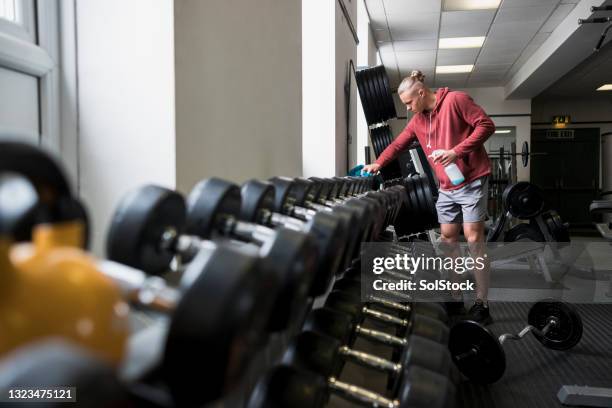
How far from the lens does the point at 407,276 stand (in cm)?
167

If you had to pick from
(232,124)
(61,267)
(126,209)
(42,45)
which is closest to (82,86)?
(42,45)

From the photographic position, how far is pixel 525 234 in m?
3.85

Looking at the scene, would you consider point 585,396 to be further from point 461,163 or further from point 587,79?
point 587,79

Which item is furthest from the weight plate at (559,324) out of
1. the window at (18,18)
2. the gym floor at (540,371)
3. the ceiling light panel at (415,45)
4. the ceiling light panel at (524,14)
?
the ceiling light panel at (415,45)

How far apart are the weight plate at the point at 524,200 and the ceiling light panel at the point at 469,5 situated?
2.09 meters

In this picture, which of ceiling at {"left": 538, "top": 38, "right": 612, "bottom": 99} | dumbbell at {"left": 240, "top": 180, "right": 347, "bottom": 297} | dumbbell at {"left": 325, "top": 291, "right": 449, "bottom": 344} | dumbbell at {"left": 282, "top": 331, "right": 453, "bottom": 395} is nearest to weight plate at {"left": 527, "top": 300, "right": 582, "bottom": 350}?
dumbbell at {"left": 325, "top": 291, "right": 449, "bottom": 344}

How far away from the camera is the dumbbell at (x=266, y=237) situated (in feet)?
1.49

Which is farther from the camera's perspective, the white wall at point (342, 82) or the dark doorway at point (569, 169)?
the dark doorway at point (569, 169)

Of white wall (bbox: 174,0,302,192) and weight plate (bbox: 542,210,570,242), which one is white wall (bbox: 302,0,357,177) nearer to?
white wall (bbox: 174,0,302,192)

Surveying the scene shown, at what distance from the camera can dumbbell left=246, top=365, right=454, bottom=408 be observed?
2.07ft

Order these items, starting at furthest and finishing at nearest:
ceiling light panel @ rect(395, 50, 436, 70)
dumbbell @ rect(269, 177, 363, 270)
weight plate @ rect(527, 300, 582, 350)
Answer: ceiling light panel @ rect(395, 50, 436, 70) < weight plate @ rect(527, 300, 582, 350) < dumbbell @ rect(269, 177, 363, 270)

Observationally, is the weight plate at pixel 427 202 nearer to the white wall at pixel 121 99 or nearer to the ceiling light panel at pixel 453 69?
the white wall at pixel 121 99
